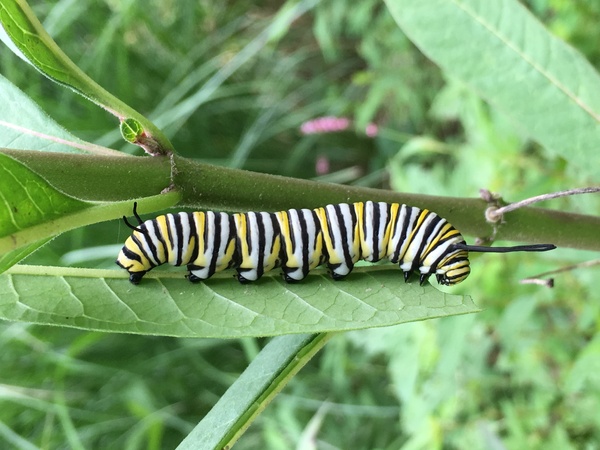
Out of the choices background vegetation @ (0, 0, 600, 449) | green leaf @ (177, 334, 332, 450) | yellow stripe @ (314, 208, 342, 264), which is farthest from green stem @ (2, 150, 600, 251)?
background vegetation @ (0, 0, 600, 449)

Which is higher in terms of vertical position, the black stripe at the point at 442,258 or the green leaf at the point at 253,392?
the black stripe at the point at 442,258

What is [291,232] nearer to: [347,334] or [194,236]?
[194,236]

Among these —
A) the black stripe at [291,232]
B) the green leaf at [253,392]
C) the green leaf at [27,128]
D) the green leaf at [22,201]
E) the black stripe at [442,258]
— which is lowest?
the green leaf at [253,392]

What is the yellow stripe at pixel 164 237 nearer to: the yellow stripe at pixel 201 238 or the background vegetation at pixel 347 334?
the yellow stripe at pixel 201 238

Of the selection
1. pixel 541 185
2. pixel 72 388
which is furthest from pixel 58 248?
pixel 541 185

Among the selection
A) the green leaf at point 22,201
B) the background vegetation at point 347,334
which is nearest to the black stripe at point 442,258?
the green leaf at point 22,201

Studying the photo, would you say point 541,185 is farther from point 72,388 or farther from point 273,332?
point 72,388

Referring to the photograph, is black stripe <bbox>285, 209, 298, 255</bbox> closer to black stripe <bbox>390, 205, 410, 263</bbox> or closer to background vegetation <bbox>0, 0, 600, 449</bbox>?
black stripe <bbox>390, 205, 410, 263</bbox>
